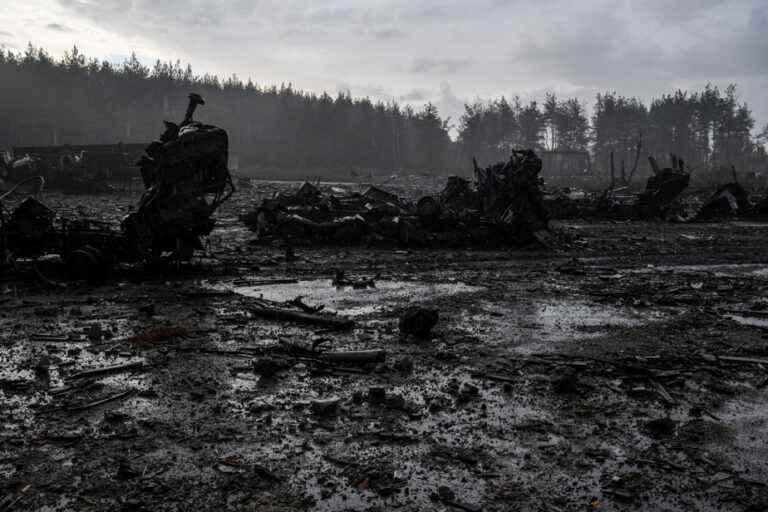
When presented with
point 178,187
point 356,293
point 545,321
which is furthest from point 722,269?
point 178,187

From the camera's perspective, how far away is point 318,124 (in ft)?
271

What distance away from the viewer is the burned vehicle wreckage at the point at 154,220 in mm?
8945

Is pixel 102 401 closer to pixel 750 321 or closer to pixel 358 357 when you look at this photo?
pixel 358 357

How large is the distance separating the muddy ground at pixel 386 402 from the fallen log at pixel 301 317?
0.16 metres

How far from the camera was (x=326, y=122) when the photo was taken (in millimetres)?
83250

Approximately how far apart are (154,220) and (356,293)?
3.72m

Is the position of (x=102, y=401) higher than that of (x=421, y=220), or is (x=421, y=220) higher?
(x=421, y=220)

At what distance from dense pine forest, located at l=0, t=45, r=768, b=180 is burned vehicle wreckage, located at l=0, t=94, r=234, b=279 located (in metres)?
51.5

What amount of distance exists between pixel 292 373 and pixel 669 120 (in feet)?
310

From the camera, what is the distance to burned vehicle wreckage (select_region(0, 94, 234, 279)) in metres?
8.95

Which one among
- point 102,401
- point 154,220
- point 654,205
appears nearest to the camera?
point 102,401

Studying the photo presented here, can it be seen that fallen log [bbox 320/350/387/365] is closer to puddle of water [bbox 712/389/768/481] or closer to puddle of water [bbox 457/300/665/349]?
puddle of water [bbox 457/300/665/349]

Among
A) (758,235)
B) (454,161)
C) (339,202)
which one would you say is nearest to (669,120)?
(454,161)

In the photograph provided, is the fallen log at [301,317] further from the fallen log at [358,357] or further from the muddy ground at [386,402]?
the fallen log at [358,357]
